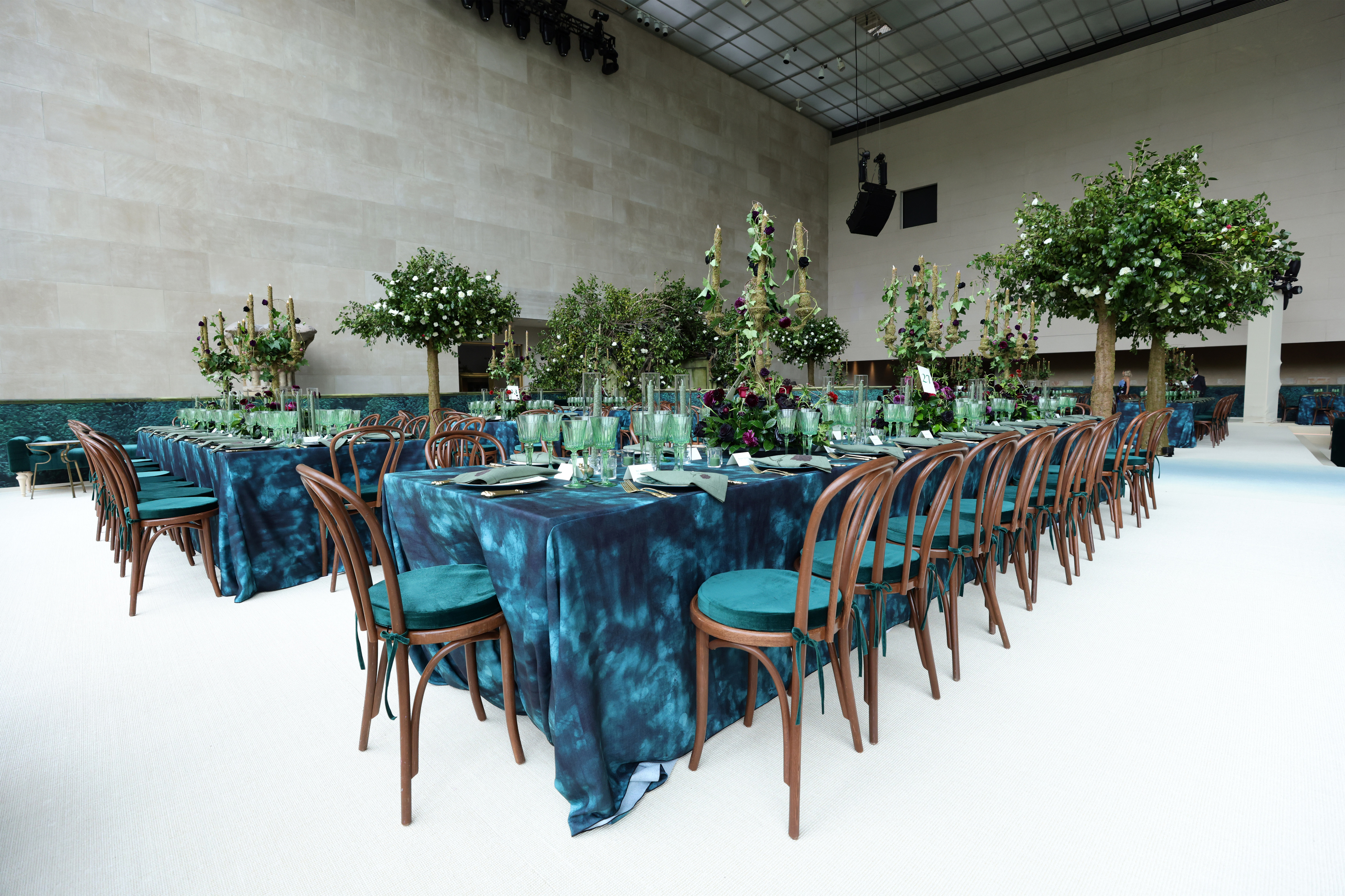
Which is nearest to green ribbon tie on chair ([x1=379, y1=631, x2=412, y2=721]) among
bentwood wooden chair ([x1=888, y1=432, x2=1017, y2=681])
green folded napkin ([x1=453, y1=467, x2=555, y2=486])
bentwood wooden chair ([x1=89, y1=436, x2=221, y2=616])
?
green folded napkin ([x1=453, y1=467, x2=555, y2=486])

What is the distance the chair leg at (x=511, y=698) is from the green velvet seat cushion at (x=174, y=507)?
240cm

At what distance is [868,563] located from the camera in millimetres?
1947

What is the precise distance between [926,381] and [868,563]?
6.21 feet

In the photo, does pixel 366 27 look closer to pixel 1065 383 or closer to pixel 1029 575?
pixel 1029 575

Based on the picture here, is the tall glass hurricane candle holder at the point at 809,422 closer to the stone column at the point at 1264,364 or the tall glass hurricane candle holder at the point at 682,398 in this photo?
the tall glass hurricane candle holder at the point at 682,398

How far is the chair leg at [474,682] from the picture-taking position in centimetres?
193

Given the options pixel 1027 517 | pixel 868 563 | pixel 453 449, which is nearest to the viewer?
pixel 868 563

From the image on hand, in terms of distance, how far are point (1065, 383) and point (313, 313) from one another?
17.6 metres

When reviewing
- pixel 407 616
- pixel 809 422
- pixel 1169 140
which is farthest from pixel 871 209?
pixel 407 616

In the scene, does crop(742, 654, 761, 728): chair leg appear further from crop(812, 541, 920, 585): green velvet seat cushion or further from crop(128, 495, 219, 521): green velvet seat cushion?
crop(128, 495, 219, 521): green velvet seat cushion

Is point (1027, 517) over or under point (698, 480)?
under

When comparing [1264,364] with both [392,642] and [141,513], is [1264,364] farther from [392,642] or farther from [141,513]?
[141,513]

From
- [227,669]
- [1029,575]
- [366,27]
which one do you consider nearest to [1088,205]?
[1029,575]

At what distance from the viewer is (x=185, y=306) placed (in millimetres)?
7977
